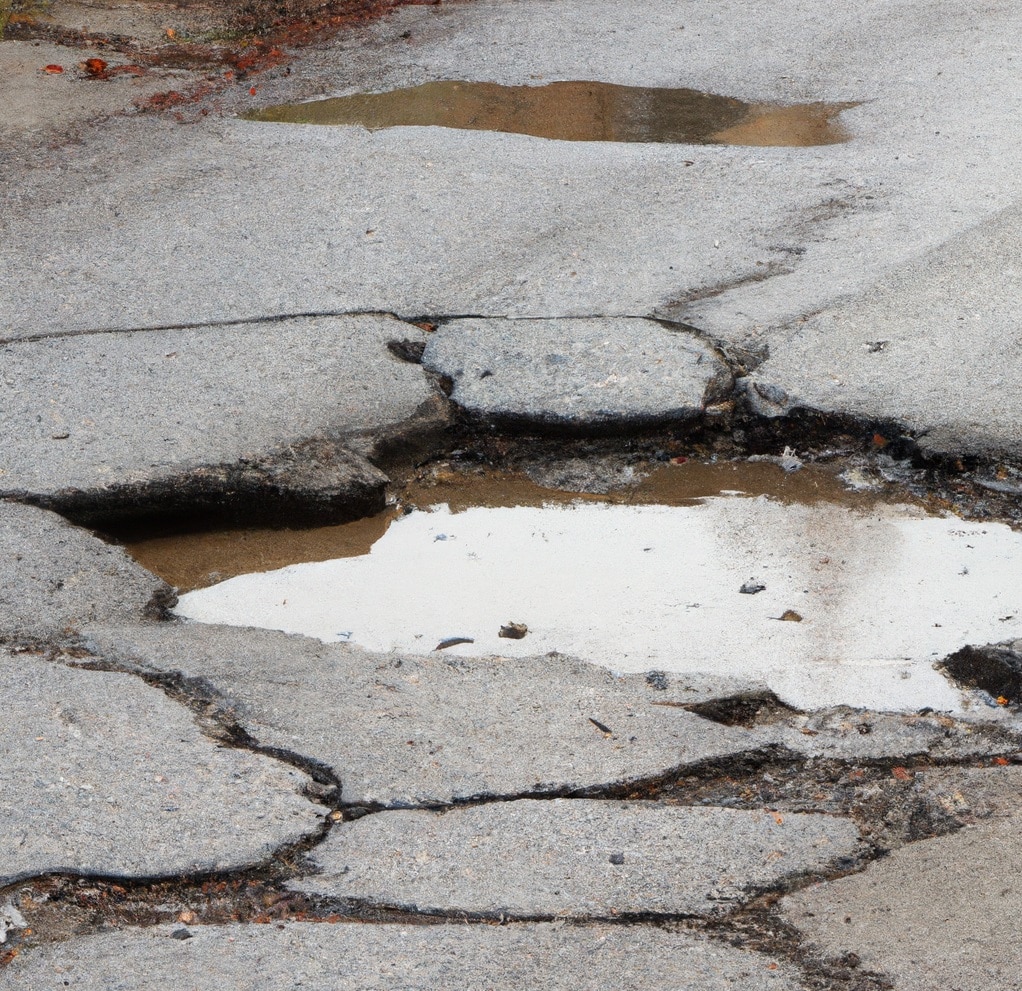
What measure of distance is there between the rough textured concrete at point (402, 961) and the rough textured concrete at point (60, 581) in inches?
43.2

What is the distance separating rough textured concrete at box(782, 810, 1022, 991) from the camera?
2.10 m

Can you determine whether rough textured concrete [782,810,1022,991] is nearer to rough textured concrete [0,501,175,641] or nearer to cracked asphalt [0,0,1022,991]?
cracked asphalt [0,0,1022,991]

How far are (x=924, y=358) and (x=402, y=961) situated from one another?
283 cm

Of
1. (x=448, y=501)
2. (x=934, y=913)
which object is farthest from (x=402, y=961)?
(x=448, y=501)

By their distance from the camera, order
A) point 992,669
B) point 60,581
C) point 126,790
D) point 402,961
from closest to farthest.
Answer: point 402,961 < point 126,790 < point 992,669 < point 60,581

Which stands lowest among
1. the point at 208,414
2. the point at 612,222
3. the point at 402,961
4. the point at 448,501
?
the point at 402,961

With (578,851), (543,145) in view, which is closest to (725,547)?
(578,851)

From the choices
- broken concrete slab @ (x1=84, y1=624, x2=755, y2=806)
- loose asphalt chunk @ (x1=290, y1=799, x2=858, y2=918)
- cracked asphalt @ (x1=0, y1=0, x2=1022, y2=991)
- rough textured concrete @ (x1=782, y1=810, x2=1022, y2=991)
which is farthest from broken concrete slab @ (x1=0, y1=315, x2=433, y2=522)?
rough textured concrete @ (x1=782, y1=810, x2=1022, y2=991)

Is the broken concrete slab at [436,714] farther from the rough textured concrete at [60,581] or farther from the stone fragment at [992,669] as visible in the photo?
the stone fragment at [992,669]

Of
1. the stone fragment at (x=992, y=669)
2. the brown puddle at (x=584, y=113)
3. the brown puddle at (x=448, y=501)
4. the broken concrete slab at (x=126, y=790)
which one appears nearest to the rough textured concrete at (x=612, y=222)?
the brown puddle at (x=584, y=113)

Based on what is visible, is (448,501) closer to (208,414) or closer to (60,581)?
(208,414)

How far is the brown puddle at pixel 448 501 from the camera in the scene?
3.64 m

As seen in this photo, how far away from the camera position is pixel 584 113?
241 inches

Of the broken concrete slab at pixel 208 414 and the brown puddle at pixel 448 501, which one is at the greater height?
the broken concrete slab at pixel 208 414
